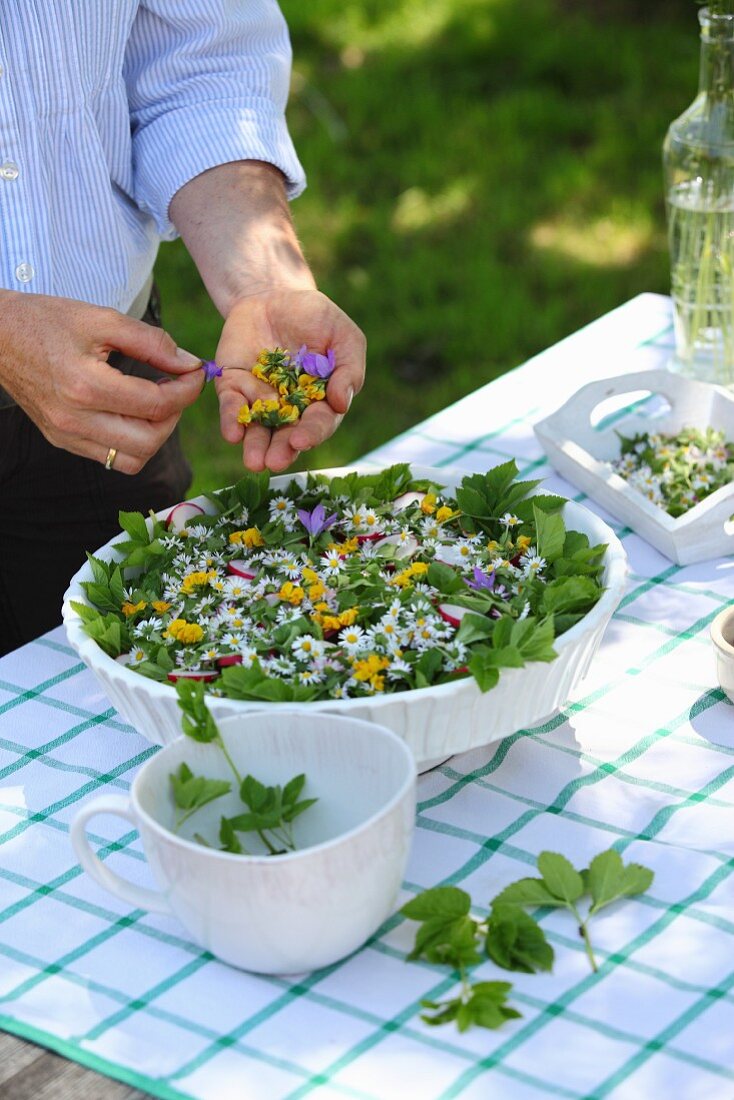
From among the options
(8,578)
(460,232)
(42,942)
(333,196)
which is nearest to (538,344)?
(460,232)

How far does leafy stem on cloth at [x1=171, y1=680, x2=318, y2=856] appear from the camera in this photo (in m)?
0.99

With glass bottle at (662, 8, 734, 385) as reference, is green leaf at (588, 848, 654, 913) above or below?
below

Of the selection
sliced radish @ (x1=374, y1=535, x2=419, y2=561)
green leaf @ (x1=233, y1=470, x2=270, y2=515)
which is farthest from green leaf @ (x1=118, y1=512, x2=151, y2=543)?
sliced radish @ (x1=374, y1=535, x2=419, y2=561)

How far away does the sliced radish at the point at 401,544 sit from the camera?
127 cm

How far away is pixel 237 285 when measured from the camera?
1.61 metres

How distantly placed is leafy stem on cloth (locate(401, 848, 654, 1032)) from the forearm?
2.62 feet

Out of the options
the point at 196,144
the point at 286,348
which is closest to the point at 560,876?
the point at 286,348

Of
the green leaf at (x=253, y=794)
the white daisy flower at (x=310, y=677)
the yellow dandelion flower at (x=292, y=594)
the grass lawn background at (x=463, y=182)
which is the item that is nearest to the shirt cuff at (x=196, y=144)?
the yellow dandelion flower at (x=292, y=594)

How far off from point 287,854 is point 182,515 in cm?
56

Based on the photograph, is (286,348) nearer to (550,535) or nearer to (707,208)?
(550,535)

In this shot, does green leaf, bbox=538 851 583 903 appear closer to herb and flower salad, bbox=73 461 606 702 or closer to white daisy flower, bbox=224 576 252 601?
herb and flower salad, bbox=73 461 606 702

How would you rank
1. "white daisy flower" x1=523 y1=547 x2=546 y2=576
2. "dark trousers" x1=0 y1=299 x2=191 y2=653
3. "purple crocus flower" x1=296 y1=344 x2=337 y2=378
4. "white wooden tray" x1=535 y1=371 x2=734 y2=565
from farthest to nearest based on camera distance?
"dark trousers" x1=0 y1=299 x2=191 y2=653 → "white wooden tray" x1=535 y1=371 x2=734 y2=565 → "purple crocus flower" x1=296 y1=344 x2=337 y2=378 → "white daisy flower" x1=523 y1=547 x2=546 y2=576

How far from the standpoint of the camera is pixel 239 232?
1.65 metres

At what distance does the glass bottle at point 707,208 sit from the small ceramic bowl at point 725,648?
2.12 ft
